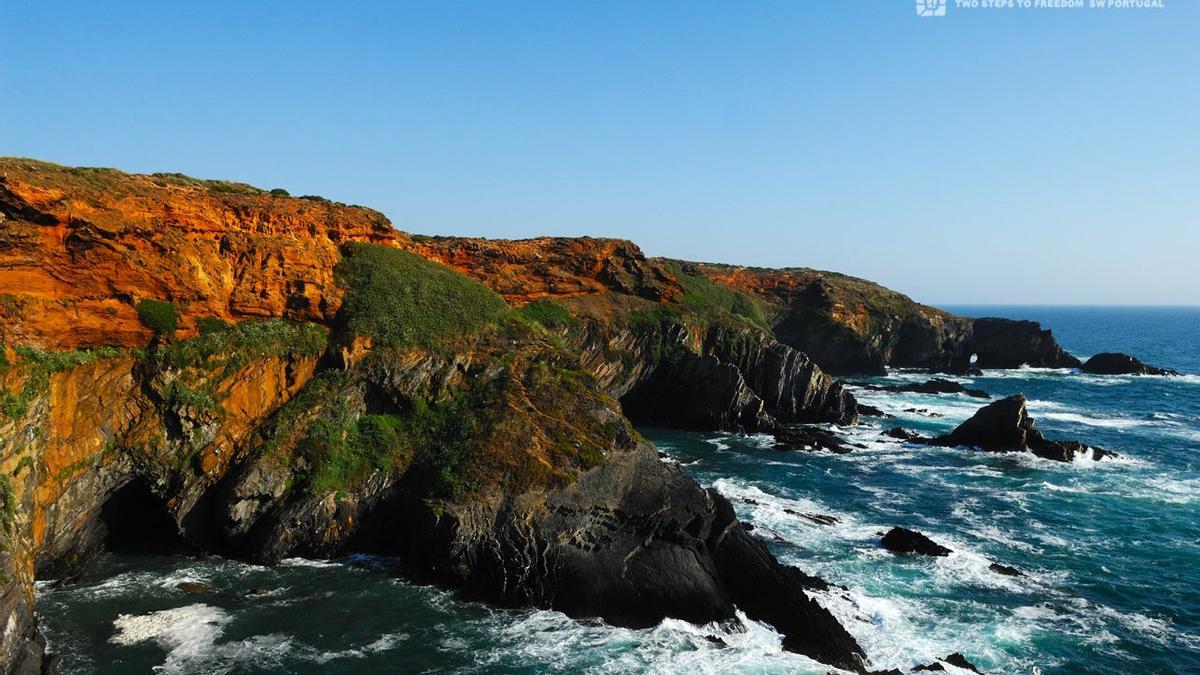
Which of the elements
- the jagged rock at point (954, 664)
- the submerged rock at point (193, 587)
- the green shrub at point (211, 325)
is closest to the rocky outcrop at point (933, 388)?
the jagged rock at point (954, 664)

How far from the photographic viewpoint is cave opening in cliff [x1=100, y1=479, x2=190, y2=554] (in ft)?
96.0

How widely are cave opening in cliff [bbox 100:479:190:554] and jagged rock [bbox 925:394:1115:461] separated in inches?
2169

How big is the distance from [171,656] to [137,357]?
47.3 feet

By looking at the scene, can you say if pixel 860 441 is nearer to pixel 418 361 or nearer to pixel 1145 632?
pixel 1145 632

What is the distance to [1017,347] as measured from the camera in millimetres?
112750

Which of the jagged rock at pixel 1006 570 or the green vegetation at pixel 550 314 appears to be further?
the green vegetation at pixel 550 314

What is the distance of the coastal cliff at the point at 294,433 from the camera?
86.5 feet

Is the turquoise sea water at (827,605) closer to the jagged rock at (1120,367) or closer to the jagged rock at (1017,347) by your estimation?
the jagged rock at (1120,367)

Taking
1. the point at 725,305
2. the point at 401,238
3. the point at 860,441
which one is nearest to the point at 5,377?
the point at 401,238

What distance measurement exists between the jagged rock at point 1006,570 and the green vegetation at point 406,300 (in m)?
29.9

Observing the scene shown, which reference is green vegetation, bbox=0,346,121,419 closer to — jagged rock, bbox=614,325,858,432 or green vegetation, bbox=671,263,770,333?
jagged rock, bbox=614,325,858,432

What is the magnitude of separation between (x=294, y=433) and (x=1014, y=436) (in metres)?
51.7

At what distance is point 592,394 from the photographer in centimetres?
3716

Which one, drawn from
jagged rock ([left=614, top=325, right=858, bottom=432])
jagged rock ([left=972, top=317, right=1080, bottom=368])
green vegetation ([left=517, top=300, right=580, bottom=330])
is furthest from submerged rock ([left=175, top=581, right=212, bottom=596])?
jagged rock ([left=972, top=317, right=1080, bottom=368])
